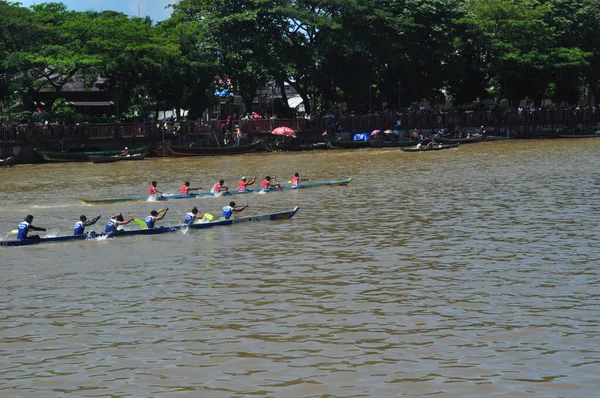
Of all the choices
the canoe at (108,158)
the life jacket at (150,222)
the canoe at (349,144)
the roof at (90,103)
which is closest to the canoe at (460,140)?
the canoe at (349,144)

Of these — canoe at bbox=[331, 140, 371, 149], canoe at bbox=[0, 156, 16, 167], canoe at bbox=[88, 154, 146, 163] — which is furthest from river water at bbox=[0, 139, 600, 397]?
canoe at bbox=[331, 140, 371, 149]

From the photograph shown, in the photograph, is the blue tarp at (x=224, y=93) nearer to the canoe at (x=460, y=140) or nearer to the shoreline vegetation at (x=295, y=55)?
the shoreline vegetation at (x=295, y=55)

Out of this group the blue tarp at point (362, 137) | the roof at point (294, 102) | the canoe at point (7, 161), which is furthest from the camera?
the roof at point (294, 102)

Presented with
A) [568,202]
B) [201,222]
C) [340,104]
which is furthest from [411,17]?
[201,222]

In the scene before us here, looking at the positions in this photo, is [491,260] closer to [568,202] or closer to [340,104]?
[568,202]

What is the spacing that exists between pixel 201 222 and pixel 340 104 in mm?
47812

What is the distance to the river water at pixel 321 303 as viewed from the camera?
11102 millimetres

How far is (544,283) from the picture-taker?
51.8 ft

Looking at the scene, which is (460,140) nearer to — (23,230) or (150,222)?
(150,222)

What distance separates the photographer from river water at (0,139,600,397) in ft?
36.4

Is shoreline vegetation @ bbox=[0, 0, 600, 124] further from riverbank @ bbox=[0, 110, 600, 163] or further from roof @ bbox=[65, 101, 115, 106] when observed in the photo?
riverbank @ bbox=[0, 110, 600, 163]

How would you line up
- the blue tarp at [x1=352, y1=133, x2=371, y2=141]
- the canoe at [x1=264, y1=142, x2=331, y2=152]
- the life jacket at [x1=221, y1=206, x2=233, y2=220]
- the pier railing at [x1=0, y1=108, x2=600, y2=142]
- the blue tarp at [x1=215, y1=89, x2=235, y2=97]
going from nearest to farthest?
the life jacket at [x1=221, y1=206, x2=233, y2=220] < the pier railing at [x1=0, y1=108, x2=600, y2=142] < the canoe at [x1=264, y1=142, x2=331, y2=152] < the blue tarp at [x1=352, y1=133, x2=371, y2=141] < the blue tarp at [x1=215, y1=89, x2=235, y2=97]

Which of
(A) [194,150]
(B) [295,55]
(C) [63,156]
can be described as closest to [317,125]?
(B) [295,55]

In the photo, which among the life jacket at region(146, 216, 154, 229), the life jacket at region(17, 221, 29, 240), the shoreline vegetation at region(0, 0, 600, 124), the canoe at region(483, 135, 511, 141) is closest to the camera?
the life jacket at region(17, 221, 29, 240)
